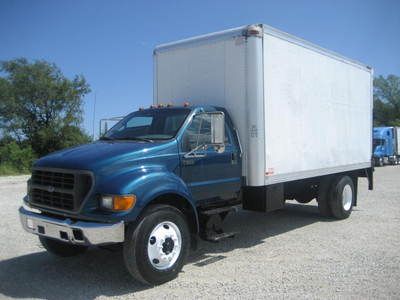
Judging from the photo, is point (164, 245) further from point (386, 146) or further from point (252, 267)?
point (386, 146)

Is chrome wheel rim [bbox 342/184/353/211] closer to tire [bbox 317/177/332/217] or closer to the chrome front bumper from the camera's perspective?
tire [bbox 317/177/332/217]

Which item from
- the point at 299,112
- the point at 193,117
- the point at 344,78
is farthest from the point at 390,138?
the point at 193,117

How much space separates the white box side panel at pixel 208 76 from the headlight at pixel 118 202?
92.4 inches

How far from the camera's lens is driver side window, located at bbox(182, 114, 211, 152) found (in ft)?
19.1

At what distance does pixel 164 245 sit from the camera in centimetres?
516

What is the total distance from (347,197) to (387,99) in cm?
7912

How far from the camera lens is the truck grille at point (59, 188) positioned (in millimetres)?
4867

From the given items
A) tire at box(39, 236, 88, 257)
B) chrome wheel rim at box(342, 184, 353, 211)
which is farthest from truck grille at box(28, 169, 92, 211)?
chrome wheel rim at box(342, 184, 353, 211)

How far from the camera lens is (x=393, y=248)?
6.61 meters

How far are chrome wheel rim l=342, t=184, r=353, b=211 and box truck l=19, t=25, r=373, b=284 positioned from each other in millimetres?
48

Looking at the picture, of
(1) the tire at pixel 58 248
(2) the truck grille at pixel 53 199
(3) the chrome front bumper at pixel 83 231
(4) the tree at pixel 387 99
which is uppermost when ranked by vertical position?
(4) the tree at pixel 387 99

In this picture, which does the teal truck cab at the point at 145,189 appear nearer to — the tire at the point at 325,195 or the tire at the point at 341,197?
the tire at the point at 325,195

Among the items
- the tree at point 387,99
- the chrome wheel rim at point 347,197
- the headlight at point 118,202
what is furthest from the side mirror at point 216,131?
the tree at point 387,99

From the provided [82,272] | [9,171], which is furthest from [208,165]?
[9,171]
